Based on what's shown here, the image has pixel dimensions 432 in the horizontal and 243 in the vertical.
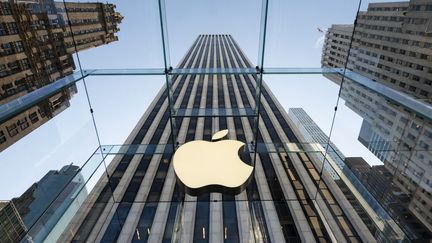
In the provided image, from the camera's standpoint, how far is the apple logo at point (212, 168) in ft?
11.8

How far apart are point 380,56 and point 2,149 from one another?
8.74 meters

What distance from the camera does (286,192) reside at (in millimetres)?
15914

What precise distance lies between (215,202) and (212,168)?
10.6 metres

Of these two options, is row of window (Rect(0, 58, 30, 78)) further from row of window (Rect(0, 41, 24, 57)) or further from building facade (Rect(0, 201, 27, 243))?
building facade (Rect(0, 201, 27, 243))

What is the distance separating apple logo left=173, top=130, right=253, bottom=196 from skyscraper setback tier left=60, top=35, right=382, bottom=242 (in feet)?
2.35

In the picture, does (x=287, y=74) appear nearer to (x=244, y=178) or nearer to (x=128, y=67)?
(x=244, y=178)

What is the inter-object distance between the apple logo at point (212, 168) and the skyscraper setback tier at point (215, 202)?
0.72 meters

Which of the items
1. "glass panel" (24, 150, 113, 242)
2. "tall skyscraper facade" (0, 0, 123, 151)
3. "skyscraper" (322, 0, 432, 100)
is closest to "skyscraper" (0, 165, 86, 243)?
"glass panel" (24, 150, 113, 242)

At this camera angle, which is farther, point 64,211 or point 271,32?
point 64,211

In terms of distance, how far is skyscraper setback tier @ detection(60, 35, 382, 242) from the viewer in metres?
7.32

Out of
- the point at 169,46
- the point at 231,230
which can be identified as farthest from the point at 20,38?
the point at 231,230

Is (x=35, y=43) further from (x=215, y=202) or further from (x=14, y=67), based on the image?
(x=215, y=202)

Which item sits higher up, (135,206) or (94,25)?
(94,25)

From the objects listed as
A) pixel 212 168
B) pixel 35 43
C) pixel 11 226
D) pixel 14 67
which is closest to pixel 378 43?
pixel 212 168
